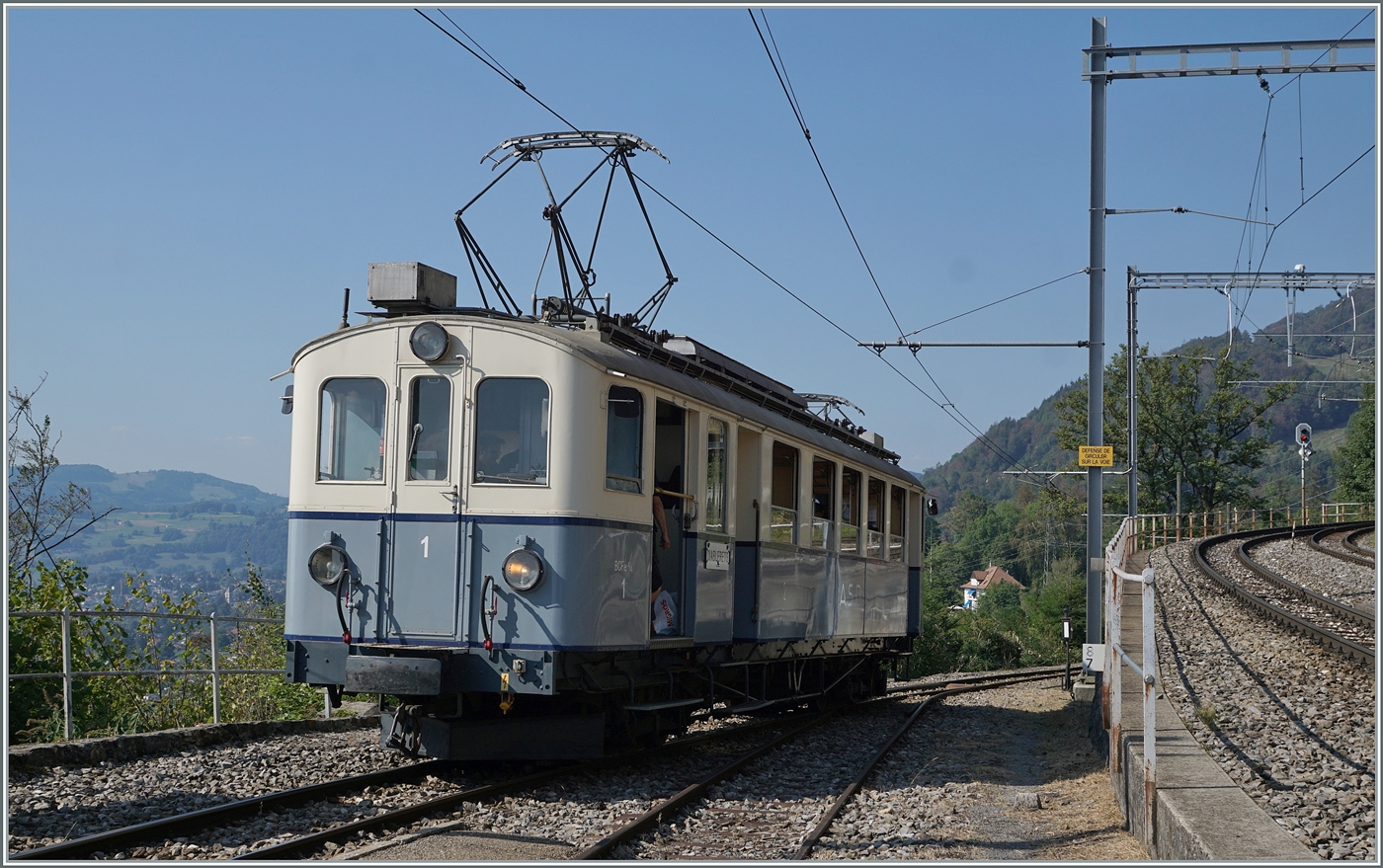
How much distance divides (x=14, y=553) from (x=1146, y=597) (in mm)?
12775

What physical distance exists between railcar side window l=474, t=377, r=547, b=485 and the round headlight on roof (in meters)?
0.37

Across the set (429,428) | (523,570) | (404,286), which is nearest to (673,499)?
(523,570)

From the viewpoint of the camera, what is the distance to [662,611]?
9195mm

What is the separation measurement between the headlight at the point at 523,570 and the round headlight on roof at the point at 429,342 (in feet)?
4.95

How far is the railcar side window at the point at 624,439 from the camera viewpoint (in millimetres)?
8531

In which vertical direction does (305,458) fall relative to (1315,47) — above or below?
below

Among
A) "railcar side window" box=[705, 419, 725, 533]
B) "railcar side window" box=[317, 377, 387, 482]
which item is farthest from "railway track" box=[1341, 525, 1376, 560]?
"railcar side window" box=[317, 377, 387, 482]

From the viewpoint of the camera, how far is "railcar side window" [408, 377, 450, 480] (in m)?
8.45

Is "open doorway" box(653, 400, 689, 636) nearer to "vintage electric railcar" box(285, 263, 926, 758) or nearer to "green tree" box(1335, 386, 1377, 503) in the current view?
"vintage electric railcar" box(285, 263, 926, 758)

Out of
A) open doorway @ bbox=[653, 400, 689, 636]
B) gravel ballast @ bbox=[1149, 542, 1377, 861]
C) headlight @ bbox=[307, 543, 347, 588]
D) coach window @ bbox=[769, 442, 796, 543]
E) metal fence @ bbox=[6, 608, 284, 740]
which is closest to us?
gravel ballast @ bbox=[1149, 542, 1377, 861]

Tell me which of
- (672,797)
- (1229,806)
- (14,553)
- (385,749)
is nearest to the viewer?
(1229,806)

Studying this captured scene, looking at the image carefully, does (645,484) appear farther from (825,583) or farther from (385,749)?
(825,583)

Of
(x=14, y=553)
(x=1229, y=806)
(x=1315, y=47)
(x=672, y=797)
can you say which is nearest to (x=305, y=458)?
(x=672, y=797)

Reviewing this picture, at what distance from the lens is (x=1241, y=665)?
12.8 meters
